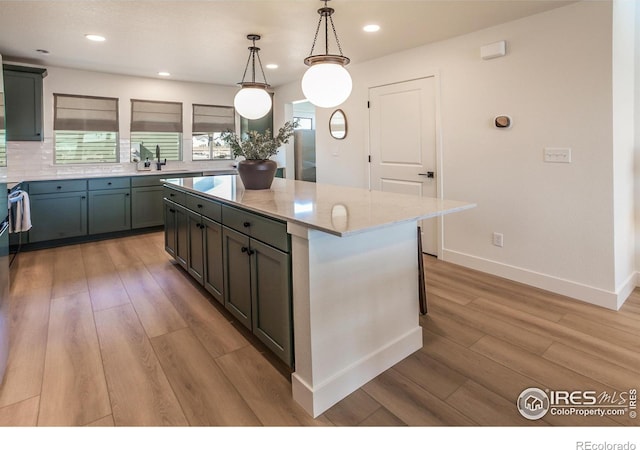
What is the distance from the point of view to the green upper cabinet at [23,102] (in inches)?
167

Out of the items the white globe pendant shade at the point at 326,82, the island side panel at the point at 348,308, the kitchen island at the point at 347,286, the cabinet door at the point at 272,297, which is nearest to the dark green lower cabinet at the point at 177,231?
the kitchen island at the point at 347,286

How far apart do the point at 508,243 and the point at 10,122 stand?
5.77m

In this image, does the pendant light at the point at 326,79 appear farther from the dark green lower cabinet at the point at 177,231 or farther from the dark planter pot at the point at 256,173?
the dark green lower cabinet at the point at 177,231

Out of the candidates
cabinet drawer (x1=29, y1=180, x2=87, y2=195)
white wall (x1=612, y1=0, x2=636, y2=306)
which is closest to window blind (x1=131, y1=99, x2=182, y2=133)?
cabinet drawer (x1=29, y1=180, x2=87, y2=195)

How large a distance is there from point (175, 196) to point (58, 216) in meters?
2.29

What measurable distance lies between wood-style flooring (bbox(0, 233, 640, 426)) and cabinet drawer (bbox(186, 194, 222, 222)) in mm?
741

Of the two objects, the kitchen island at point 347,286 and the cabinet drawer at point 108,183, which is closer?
the kitchen island at point 347,286

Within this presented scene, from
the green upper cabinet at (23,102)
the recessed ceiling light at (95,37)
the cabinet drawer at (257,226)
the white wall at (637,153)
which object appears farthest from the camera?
the green upper cabinet at (23,102)

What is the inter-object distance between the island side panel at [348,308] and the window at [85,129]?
4947 mm

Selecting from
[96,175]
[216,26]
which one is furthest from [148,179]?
[216,26]

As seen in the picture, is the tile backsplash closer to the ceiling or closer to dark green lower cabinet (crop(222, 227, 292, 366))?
the ceiling

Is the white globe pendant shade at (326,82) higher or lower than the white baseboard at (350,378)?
higher

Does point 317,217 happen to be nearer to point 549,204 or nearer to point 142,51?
point 549,204

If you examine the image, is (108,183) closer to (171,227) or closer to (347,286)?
(171,227)
